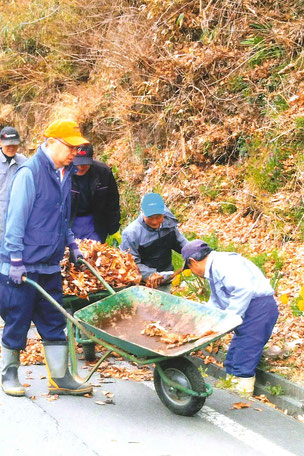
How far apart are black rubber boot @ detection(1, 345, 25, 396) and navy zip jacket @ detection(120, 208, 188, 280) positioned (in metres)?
1.89

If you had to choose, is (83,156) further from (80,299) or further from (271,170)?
(271,170)

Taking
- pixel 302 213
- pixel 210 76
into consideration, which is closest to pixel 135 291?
pixel 302 213

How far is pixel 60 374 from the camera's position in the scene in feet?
20.3

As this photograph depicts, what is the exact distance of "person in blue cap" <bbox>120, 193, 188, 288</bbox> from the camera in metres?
7.56

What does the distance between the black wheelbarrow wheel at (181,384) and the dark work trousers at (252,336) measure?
2.69ft

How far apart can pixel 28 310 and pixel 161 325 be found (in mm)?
1163

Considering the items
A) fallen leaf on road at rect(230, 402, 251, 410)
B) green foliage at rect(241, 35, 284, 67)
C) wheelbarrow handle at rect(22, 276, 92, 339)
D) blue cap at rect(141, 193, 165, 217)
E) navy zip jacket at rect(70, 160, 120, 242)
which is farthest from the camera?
green foliage at rect(241, 35, 284, 67)

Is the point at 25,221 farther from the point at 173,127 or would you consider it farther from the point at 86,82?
the point at 86,82

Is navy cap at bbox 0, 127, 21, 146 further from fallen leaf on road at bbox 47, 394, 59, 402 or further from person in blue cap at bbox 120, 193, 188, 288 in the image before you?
fallen leaf on road at bbox 47, 394, 59, 402

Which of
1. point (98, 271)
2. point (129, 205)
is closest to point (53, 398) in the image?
point (98, 271)

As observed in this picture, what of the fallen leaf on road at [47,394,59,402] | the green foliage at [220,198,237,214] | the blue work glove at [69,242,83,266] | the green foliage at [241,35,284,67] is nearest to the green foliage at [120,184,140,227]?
the green foliage at [220,198,237,214]

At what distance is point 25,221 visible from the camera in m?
5.84

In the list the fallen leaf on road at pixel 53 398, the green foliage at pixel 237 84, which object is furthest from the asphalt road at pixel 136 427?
the green foliage at pixel 237 84

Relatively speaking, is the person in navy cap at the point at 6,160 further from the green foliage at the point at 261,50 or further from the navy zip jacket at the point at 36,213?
the green foliage at the point at 261,50
